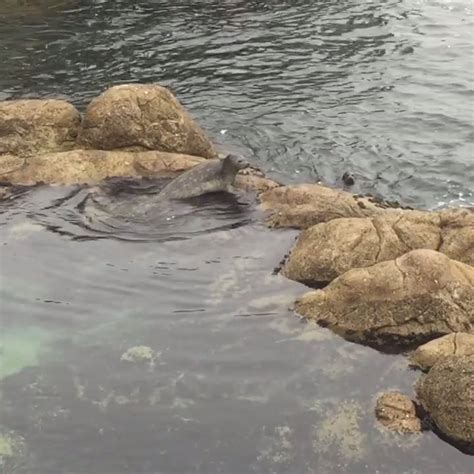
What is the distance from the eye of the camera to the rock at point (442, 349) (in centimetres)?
939

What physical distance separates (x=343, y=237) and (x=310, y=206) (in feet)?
6.02

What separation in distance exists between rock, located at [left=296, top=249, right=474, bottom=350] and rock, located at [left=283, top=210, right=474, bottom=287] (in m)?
1.13

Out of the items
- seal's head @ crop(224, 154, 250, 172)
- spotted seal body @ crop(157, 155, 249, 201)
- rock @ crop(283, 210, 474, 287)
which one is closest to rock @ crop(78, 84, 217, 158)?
spotted seal body @ crop(157, 155, 249, 201)

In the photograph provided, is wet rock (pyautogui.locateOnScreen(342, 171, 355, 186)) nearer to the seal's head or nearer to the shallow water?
the shallow water

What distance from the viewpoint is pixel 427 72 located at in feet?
79.0

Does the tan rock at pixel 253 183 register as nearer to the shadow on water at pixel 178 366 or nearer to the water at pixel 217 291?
the water at pixel 217 291

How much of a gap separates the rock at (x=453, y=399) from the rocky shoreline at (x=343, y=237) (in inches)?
0.5

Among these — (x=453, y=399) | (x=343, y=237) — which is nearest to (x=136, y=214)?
(x=343, y=237)

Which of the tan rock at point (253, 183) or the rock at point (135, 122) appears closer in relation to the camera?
the tan rock at point (253, 183)

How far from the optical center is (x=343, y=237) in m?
11.9

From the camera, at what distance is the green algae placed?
382 inches

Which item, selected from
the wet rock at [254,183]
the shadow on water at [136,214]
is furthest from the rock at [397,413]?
the wet rock at [254,183]

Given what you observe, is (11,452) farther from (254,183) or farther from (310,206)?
(254,183)

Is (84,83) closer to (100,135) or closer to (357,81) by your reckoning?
(100,135)
